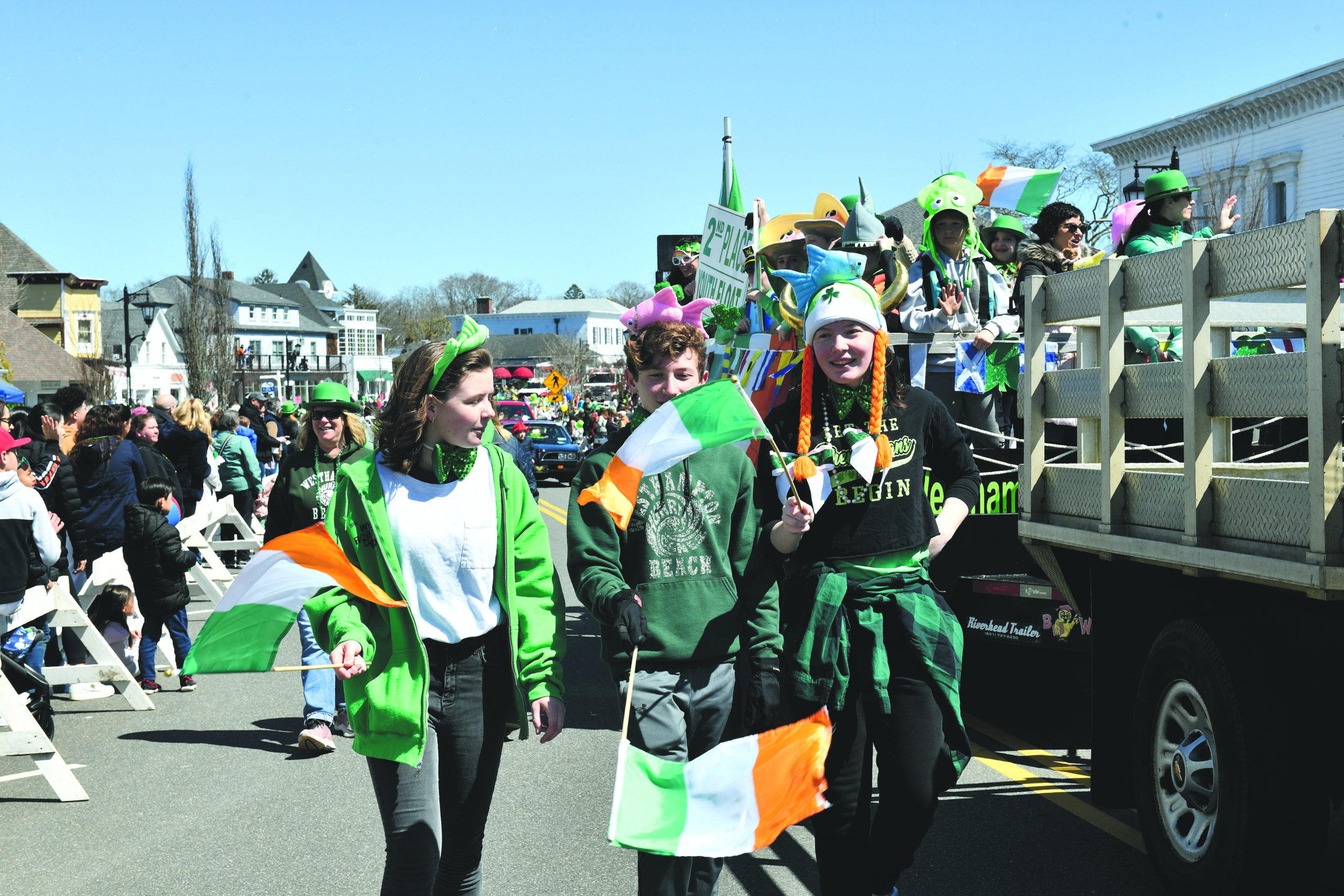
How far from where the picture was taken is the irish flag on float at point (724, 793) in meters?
3.42

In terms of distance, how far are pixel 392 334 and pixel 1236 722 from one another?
147 meters

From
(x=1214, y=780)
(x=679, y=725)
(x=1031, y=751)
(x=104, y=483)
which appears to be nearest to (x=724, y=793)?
(x=679, y=725)

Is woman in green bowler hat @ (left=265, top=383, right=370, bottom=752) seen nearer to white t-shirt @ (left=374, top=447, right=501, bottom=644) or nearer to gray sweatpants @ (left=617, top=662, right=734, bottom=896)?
white t-shirt @ (left=374, top=447, right=501, bottom=644)

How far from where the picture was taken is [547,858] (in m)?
5.16

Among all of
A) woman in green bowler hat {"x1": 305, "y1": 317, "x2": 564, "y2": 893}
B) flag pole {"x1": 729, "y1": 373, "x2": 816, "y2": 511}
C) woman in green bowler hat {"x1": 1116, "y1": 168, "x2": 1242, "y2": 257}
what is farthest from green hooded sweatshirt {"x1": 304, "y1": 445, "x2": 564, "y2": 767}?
woman in green bowler hat {"x1": 1116, "y1": 168, "x2": 1242, "y2": 257}

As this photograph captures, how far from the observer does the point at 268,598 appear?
366 centimetres

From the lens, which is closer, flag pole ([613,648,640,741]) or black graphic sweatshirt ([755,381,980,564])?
flag pole ([613,648,640,741])

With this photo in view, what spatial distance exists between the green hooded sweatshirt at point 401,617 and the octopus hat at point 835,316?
0.81 metres

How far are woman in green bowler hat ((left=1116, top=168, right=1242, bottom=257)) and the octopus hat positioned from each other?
3.90 meters

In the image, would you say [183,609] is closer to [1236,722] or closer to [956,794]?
[956,794]

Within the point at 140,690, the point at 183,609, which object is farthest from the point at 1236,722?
the point at 183,609

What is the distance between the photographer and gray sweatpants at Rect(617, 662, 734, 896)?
3611 mm

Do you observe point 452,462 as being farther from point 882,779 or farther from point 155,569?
point 155,569

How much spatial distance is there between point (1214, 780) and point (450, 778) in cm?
232
